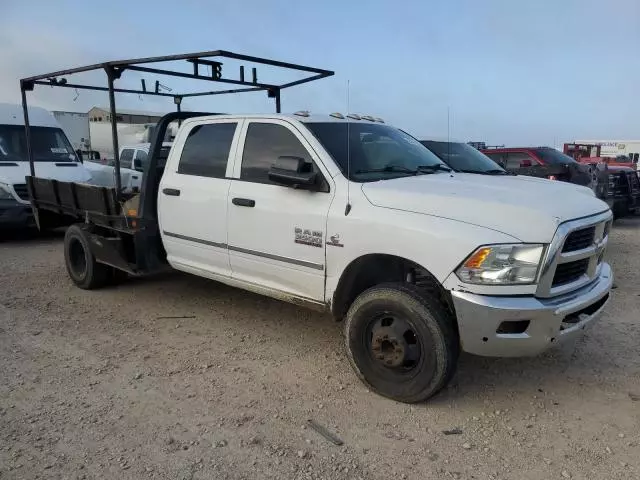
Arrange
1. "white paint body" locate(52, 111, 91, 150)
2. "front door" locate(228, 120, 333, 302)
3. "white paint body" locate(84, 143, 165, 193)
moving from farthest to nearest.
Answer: "white paint body" locate(52, 111, 91, 150), "white paint body" locate(84, 143, 165, 193), "front door" locate(228, 120, 333, 302)

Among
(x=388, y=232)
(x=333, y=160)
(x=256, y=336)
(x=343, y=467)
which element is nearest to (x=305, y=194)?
(x=333, y=160)

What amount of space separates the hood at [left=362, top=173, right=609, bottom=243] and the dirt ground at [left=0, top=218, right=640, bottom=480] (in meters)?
1.26

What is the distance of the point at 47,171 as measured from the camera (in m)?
9.88

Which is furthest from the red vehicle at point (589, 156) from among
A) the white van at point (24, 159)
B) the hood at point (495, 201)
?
the hood at point (495, 201)

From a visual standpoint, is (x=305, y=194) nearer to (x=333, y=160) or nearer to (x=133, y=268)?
(x=333, y=160)

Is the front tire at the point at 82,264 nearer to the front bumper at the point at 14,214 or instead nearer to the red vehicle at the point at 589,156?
the front bumper at the point at 14,214

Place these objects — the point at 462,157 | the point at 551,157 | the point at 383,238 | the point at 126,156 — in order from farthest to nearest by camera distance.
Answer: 1. the point at 126,156
2. the point at 551,157
3. the point at 462,157
4. the point at 383,238

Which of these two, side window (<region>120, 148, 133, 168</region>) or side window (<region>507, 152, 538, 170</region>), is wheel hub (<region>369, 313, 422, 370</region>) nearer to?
side window (<region>507, 152, 538, 170</region>)

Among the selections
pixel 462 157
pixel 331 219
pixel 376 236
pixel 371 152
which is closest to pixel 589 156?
pixel 462 157

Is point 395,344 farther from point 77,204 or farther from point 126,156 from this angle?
point 126,156

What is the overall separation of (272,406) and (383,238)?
1.35m

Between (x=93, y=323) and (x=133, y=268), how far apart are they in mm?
671

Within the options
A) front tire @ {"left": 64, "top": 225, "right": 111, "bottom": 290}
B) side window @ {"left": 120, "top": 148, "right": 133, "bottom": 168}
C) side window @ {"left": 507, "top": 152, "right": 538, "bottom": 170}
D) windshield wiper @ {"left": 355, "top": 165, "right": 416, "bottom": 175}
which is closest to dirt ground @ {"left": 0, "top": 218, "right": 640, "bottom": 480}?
front tire @ {"left": 64, "top": 225, "right": 111, "bottom": 290}

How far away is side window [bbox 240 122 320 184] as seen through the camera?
14.4ft
